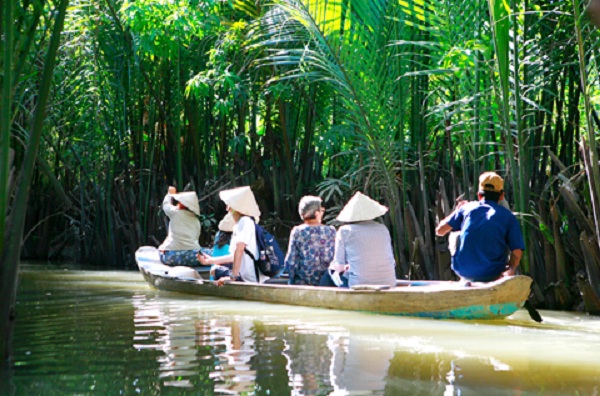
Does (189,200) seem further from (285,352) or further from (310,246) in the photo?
(285,352)

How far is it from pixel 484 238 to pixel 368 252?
111 cm

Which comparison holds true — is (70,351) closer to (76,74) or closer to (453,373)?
(453,373)

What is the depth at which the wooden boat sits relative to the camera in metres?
7.32

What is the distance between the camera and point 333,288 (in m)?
8.36

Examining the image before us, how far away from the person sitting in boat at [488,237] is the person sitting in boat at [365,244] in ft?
2.40

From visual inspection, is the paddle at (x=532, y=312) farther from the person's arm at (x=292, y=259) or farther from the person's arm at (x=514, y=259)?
the person's arm at (x=292, y=259)

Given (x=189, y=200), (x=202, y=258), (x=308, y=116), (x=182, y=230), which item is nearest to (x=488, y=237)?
(x=202, y=258)

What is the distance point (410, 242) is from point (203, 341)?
139 inches

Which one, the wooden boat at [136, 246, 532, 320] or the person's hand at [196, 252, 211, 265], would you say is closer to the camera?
the wooden boat at [136, 246, 532, 320]

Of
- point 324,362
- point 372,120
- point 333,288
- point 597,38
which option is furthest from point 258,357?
point 372,120

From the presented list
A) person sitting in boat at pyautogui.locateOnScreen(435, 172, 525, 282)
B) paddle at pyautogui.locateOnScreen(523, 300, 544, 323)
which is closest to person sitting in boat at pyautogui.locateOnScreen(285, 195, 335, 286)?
person sitting in boat at pyautogui.locateOnScreen(435, 172, 525, 282)

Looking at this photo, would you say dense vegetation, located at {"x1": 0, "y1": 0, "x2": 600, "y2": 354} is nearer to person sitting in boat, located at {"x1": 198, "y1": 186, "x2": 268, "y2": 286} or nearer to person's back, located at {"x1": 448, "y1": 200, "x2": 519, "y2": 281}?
person's back, located at {"x1": 448, "y1": 200, "x2": 519, "y2": 281}

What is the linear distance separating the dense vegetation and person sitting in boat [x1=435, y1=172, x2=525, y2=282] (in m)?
0.37

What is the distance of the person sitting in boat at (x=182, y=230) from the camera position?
455 inches
